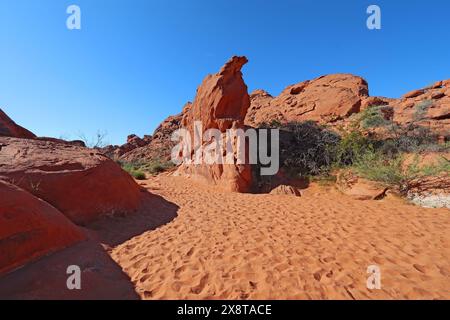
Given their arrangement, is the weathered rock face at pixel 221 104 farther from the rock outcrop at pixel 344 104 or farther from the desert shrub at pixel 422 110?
the desert shrub at pixel 422 110

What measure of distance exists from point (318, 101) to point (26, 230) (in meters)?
22.3

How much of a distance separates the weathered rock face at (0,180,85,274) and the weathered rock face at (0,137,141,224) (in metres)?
1.05

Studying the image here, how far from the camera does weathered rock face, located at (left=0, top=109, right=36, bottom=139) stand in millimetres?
6367

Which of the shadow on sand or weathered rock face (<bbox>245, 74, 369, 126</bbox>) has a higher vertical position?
weathered rock face (<bbox>245, 74, 369, 126</bbox>)

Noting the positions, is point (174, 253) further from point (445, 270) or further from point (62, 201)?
point (445, 270)

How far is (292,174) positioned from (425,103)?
9.56 meters

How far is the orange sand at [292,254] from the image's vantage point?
9.06ft

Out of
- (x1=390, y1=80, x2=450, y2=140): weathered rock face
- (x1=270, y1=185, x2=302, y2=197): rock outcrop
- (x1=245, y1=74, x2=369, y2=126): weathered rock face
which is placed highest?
(x1=245, y1=74, x2=369, y2=126): weathered rock face

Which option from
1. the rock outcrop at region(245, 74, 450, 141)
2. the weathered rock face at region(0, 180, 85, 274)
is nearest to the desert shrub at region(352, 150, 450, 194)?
the rock outcrop at region(245, 74, 450, 141)

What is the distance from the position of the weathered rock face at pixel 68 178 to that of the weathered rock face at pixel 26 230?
105cm

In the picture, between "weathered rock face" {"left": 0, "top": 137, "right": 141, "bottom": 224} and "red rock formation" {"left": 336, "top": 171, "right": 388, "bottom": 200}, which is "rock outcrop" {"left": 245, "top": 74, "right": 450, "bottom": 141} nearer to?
"red rock formation" {"left": 336, "top": 171, "right": 388, "bottom": 200}

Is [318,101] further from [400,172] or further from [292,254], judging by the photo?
[292,254]

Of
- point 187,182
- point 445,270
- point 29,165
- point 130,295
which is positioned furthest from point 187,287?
point 187,182

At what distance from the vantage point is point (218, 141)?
11.4 metres
